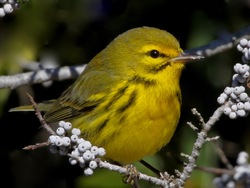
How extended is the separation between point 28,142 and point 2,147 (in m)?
0.24

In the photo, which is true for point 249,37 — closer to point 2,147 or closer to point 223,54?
point 223,54

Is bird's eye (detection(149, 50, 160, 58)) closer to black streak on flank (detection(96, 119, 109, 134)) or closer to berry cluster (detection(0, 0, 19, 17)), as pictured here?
black streak on flank (detection(96, 119, 109, 134))

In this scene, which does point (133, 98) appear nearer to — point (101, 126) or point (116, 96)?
point (116, 96)

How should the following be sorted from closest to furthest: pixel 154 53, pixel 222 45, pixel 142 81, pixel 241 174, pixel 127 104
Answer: pixel 241 174 < pixel 127 104 < pixel 142 81 < pixel 154 53 < pixel 222 45

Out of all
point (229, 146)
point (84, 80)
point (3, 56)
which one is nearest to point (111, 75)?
point (84, 80)

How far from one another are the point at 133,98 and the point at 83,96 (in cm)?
55

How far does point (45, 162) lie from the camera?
596 cm

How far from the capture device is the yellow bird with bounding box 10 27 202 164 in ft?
14.0

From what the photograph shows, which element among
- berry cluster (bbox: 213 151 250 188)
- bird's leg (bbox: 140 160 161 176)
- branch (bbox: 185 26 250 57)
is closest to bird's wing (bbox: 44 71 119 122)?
bird's leg (bbox: 140 160 161 176)

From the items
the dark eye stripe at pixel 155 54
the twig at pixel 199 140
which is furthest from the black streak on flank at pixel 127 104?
the twig at pixel 199 140

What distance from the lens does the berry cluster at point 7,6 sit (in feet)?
11.8

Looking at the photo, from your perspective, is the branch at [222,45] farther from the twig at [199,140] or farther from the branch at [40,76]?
the twig at [199,140]

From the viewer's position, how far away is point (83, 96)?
4750 mm

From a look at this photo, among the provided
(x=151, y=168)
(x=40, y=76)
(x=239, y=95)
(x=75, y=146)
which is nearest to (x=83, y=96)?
(x=40, y=76)
